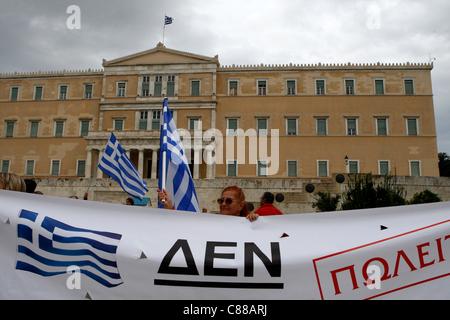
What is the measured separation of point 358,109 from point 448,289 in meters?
31.1

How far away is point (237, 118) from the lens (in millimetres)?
32250

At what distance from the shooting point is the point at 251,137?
104ft

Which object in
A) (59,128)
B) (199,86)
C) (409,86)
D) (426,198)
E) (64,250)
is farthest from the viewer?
(59,128)

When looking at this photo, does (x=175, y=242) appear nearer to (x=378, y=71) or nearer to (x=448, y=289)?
(x=448, y=289)

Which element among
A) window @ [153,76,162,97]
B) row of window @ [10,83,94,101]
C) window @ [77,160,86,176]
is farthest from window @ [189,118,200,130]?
row of window @ [10,83,94,101]

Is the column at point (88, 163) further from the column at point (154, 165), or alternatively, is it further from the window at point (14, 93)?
the window at point (14, 93)

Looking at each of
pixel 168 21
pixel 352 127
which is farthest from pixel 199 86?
pixel 352 127

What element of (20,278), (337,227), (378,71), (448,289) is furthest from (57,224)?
(378,71)

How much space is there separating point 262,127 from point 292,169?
4.60 metres

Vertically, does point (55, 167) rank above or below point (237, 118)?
below

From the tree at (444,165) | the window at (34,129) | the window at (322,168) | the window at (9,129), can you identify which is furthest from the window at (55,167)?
the tree at (444,165)

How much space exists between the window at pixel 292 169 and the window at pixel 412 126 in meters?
10.1

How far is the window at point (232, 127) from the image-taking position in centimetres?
3187

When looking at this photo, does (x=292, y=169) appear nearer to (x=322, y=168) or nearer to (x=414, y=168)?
(x=322, y=168)
